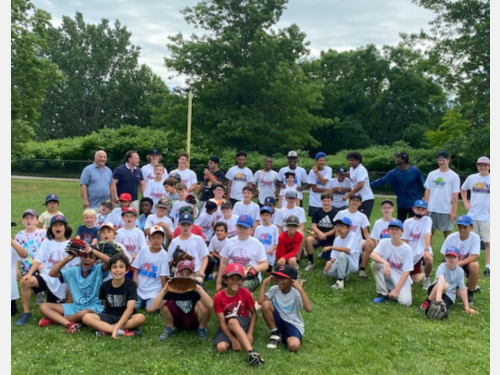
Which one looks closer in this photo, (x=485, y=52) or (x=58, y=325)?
(x=58, y=325)

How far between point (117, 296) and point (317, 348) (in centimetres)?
252

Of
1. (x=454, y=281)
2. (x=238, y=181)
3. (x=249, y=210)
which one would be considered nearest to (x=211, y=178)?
(x=238, y=181)

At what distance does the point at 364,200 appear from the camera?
349 inches

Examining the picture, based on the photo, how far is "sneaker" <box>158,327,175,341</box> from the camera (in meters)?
5.28

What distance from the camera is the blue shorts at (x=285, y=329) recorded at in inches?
204

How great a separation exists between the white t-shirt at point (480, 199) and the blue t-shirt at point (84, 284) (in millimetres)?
6873

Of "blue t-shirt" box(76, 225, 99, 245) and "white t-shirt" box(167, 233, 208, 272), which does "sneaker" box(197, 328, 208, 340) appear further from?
"blue t-shirt" box(76, 225, 99, 245)

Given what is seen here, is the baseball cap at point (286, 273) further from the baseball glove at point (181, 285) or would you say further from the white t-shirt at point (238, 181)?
the white t-shirt at point (238, 181)

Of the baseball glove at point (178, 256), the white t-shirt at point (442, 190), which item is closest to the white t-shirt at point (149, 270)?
the baseball glove at point (178, 256)

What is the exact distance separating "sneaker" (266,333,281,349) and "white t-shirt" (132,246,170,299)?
1895 mm

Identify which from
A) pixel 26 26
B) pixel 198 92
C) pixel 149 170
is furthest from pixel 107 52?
pixel 149 170

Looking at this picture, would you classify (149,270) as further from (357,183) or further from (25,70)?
(25,70)

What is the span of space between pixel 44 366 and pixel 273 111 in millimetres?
21986

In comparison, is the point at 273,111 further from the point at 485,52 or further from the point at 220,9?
the point at 485,52
